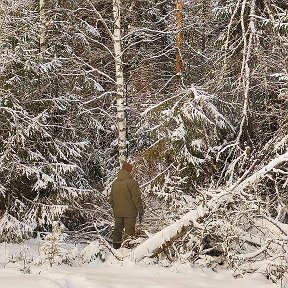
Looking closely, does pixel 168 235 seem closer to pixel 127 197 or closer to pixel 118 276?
pixel 118 276

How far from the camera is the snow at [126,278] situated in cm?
556

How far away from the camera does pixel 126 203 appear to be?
1072 centimetres

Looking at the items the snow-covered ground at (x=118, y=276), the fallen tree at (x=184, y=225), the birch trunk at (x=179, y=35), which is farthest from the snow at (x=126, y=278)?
the birch trunk at (x=179, y=35)

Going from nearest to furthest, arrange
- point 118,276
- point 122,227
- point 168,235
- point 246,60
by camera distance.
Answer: point 118,276, point 168,235, point 122,227, point 246,60

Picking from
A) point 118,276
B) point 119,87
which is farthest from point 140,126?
point 118,276

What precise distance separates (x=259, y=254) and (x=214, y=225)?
774mm

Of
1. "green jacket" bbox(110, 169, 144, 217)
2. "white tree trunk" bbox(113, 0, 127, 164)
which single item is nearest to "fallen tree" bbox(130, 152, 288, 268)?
"green jacket" bbox(110, 169, 144, 217)

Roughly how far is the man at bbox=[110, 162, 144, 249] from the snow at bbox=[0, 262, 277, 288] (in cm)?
304

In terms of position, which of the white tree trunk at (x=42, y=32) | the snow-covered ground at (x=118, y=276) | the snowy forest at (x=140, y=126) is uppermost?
the white tree trunk at (x=42, y=32)

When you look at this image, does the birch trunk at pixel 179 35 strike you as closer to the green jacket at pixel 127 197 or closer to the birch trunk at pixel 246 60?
the birch trunk at pixel 246 60

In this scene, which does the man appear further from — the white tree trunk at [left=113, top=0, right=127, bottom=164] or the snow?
the white tree trunk at [left=113, top=0, right=127, bottom=164]

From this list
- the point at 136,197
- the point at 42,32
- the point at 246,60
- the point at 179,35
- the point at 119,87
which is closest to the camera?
the point at 136,197

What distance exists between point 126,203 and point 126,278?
4.42m

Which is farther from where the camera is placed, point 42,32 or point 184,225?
point 42,32
